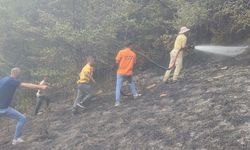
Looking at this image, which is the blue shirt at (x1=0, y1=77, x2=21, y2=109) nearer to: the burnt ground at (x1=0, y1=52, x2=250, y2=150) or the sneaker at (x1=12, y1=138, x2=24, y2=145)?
the sneaker at (x1=12, y1=138, x2=24, y2=145)

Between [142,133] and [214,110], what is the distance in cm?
185

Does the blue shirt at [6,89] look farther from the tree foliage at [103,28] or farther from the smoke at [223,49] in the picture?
the smoke at [223,49]

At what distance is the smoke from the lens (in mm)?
16184

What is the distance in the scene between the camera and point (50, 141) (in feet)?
41.8

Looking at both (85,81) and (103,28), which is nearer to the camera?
(85,81)

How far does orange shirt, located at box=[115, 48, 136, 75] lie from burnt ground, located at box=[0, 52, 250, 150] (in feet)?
3.30

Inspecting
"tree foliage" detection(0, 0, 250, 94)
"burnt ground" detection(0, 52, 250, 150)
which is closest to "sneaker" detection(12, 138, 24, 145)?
"burnt ground" detection(0, 52, 250, 150)

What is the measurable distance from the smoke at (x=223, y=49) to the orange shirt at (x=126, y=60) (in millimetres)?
3684

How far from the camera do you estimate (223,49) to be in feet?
55.3

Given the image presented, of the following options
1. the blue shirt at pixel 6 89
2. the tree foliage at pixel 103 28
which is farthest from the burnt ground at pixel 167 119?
the tree foliage at pixel 103 28

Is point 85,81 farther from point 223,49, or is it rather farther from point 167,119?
point 223,49

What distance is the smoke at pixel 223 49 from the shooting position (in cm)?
1618

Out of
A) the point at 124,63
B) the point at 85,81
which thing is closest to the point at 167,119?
the point at 124,63

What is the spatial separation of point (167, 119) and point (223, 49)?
625 cm
